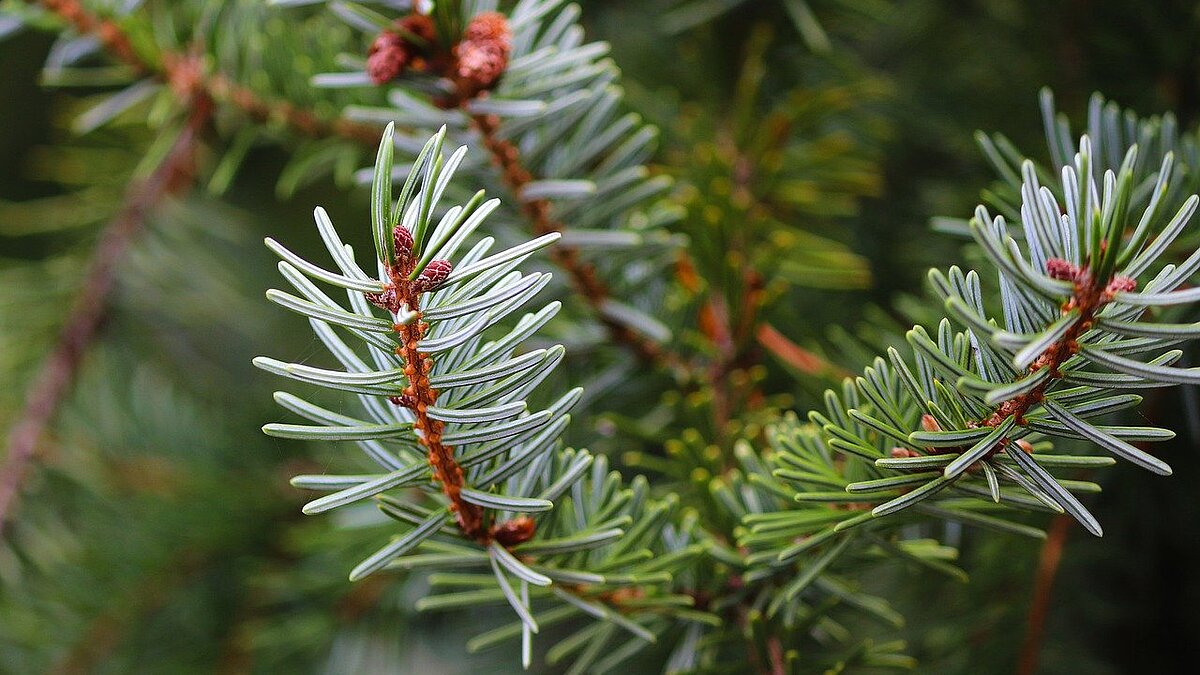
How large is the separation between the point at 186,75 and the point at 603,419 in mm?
275

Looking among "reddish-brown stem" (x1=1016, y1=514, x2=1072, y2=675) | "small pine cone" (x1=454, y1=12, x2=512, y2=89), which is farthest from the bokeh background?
"small pine cone" (x1=454, y1=12, x2=512, y2=89)

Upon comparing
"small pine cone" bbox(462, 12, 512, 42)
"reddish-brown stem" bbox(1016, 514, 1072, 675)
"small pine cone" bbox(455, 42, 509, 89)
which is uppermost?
"small pine cone" bbox(462, 12, 512, 42)

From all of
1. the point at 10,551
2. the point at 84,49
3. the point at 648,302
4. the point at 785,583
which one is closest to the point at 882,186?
the point at 648,302

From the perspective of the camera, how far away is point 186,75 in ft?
1.38

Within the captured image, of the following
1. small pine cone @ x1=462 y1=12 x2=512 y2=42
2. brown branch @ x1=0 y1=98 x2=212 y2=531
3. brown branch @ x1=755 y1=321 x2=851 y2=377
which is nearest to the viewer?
small pine cone @ x1=462 y1=12 x2=512 y2=42

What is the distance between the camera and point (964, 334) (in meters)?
0.22

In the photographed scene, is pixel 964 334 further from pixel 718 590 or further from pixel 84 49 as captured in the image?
pixel 84 49

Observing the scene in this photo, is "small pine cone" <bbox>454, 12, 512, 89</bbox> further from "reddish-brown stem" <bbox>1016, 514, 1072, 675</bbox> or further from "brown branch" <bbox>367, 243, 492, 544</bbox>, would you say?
"reddish-brown stem" <bbox>1016, 514, 1072, 675</bbox>

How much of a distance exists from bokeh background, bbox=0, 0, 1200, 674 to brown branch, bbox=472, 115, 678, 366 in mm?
62

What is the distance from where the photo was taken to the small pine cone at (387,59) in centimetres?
29

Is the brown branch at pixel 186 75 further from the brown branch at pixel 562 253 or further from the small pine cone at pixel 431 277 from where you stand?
the small pine cone at pixel 431 277

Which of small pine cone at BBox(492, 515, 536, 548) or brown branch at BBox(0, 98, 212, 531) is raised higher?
brown branch at BBox(0, 98, 212, 531)

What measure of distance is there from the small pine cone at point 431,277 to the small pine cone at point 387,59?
115 millimetres

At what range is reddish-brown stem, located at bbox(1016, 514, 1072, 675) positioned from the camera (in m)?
0.40
